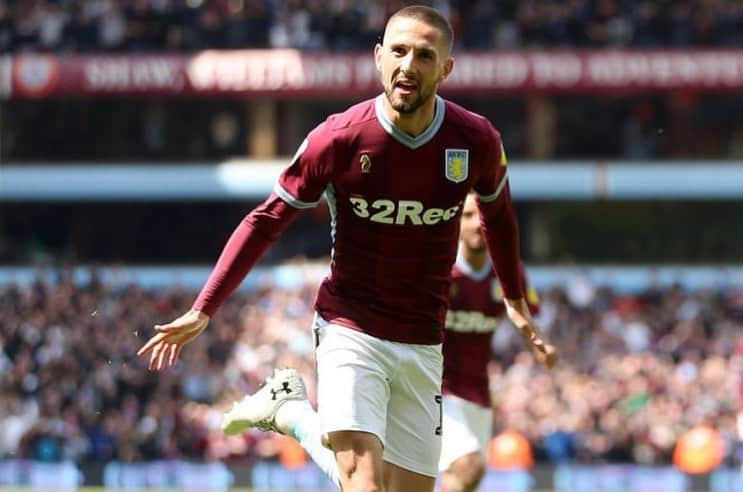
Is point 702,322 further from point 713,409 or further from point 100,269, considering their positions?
point 100,269

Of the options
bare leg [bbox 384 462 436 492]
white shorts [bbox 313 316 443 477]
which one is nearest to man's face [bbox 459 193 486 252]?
white shorts [bbox 313 316 443 477]

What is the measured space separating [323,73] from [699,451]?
11525mm

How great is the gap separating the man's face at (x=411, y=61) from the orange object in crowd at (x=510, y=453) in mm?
12189

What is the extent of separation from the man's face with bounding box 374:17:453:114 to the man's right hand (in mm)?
1202

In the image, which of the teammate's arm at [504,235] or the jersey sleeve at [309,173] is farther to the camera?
the teammate's arm at [504,235]

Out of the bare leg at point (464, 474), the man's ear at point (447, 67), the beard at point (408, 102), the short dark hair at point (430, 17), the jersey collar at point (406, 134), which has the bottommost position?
the bare leg at point (464, 474)

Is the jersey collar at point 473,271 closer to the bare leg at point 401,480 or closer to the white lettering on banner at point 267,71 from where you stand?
the bare leg at point 401,480

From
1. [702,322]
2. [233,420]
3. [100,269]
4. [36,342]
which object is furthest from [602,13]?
[233,420]

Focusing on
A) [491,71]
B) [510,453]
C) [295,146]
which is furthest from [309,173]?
[295,146]

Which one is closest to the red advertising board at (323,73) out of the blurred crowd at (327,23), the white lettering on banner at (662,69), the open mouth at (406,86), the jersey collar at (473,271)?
the white lettering on banner at (662,69)

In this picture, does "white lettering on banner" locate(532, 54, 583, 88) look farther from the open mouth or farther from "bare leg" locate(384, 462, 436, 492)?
the open mouth

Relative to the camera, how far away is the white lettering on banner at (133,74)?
28484 millimetres

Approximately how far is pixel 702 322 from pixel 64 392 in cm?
837

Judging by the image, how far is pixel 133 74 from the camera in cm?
2858
